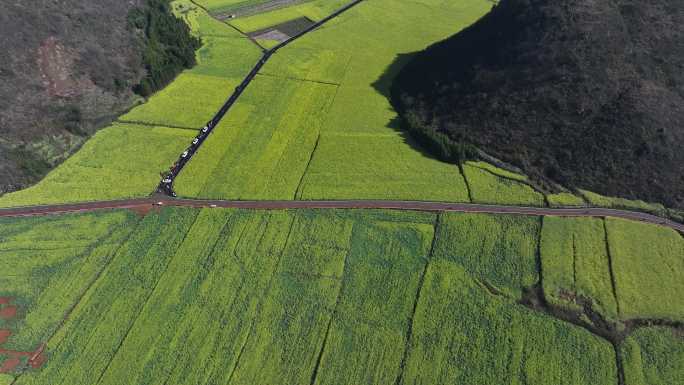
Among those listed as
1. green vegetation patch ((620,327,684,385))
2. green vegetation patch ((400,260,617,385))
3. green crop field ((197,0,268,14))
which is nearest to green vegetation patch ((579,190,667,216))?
green vegetation patch ((620,327,684,385))

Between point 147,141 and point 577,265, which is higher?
point 577,265

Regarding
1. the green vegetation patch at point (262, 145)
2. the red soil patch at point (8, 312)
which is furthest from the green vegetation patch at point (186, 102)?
the red soil patch at point (8, 312)

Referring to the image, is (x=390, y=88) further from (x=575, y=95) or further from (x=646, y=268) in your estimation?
(x=646, y=268)

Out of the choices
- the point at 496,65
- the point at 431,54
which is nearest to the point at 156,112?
the point at 431,54

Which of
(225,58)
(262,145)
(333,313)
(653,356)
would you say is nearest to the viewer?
(653,356)

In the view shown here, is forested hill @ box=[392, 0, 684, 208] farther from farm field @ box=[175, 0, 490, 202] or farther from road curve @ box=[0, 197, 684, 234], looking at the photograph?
farm field @ box=[175, 0, 490, 202]

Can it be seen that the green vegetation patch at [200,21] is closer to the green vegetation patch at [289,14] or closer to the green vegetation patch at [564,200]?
the green vegetation patch at [289,14]

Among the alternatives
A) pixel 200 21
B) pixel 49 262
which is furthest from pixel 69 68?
pixel 49 262

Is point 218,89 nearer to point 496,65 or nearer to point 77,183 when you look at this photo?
point 77,183
